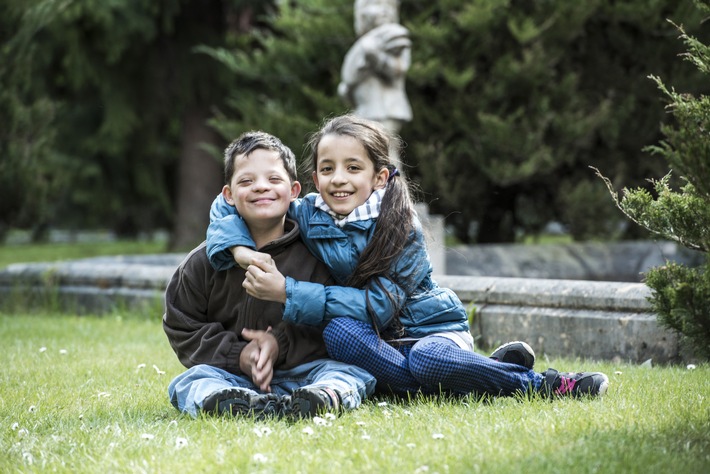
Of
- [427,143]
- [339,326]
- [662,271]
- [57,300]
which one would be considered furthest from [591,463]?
[427,143]

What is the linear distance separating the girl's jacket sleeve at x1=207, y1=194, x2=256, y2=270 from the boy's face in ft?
0.22

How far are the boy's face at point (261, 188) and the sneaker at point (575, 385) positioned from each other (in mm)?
1249

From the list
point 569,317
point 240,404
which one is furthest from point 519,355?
point 569,317

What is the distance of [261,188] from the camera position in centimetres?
366

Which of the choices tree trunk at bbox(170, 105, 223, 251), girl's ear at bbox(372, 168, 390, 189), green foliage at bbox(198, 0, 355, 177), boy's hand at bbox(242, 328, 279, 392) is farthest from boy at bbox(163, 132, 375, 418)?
tree trunk at bbox(170, 105, 223, 251)

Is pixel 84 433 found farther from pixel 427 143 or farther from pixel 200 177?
pixel 200 177

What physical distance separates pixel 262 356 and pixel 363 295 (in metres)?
0.45

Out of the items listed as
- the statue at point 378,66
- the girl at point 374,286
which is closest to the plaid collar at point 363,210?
the girl at point 374,286

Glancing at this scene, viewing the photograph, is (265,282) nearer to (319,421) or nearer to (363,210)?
(363,210)

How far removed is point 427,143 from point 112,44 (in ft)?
14.1

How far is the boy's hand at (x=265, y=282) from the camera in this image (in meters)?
3.46

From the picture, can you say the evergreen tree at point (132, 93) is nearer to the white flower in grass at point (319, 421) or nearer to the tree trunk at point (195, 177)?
the tree trunk at point (195, 177)

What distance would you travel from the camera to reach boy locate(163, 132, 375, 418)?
358 centimetres

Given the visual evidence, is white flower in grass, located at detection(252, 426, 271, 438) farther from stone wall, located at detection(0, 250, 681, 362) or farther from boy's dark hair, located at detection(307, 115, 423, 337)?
stone wall, located at detection(0, 250, 681, 362)
